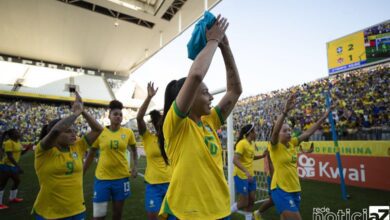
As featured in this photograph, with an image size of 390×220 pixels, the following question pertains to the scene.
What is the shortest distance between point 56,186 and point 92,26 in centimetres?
2520


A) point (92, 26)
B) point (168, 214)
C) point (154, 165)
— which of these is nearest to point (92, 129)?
point (154, 165)

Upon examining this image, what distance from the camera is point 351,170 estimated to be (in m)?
8.77

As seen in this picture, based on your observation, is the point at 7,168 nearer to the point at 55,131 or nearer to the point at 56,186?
the point at 56,186

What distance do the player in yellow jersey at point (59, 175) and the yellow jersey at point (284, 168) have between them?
2922mm

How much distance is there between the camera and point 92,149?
181 inches

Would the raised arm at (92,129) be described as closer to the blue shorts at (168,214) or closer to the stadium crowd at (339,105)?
the blue shorts at (168,214)

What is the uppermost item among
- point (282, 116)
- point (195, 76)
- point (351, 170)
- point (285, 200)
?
point (195, 76)

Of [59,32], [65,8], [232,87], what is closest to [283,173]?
[232,87]

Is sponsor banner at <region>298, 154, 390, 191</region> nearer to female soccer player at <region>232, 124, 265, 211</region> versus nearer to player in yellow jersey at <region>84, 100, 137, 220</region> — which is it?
female soccer player at <region>232, 124, 265, 211</region>

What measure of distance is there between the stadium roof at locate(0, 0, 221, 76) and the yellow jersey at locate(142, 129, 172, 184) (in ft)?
55.6

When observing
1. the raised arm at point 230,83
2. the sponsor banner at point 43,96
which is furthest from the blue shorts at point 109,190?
the sponsor banner at point 43,96

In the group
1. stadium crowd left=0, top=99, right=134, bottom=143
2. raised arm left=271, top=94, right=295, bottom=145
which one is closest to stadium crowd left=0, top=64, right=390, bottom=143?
raised arm left=271, top=94, right=295, bottom=145

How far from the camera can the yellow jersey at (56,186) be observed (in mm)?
2916

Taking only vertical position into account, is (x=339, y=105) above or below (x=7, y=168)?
above
